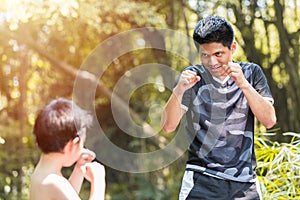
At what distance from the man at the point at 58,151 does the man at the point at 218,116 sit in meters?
0.29

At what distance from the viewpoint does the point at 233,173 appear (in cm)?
188

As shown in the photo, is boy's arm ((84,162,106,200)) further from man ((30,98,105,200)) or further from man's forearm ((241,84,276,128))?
man's forearm ((241,84,276,128))

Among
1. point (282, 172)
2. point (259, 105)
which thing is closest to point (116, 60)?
point (282, 172)

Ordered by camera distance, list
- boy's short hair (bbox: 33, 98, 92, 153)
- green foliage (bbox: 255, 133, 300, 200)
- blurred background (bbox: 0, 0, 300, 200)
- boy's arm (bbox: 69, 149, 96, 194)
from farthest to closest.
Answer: blurred background (bbox: 0, 0, 300, 200), green foliage (bbox: 255, 133, 300, 200), boy's arm (bbox: 69, 149, 96, 194), boy's short hair (bbox: 33, 98, 92, 153)

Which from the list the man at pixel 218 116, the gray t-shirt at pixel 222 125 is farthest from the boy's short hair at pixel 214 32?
the gray t-shirt at pixel 222 125

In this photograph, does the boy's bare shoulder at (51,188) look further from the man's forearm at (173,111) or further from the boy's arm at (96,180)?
the man's forearm at (173,111)

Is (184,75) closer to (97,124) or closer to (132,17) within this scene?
(132,17)

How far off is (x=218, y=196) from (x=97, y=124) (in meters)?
3.78

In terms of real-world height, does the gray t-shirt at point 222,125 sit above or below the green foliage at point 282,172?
above

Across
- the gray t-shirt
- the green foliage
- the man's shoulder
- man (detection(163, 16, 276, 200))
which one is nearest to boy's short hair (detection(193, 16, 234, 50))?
man (detection(163, 16, 276, 200))

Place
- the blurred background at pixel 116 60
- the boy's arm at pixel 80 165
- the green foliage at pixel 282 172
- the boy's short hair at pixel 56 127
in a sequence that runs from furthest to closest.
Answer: the blurred background at pixel 116 60 → the green foliage at pixel 282 172 → the boy's arm at pixel 80 165 → the boy's short hair at pixel 56 127

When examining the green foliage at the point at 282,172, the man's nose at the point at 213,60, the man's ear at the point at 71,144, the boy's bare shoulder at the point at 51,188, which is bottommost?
the green foliage at the point at 282,172

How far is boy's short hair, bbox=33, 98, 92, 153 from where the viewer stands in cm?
175

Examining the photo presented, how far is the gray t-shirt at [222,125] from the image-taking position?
1.88 m
